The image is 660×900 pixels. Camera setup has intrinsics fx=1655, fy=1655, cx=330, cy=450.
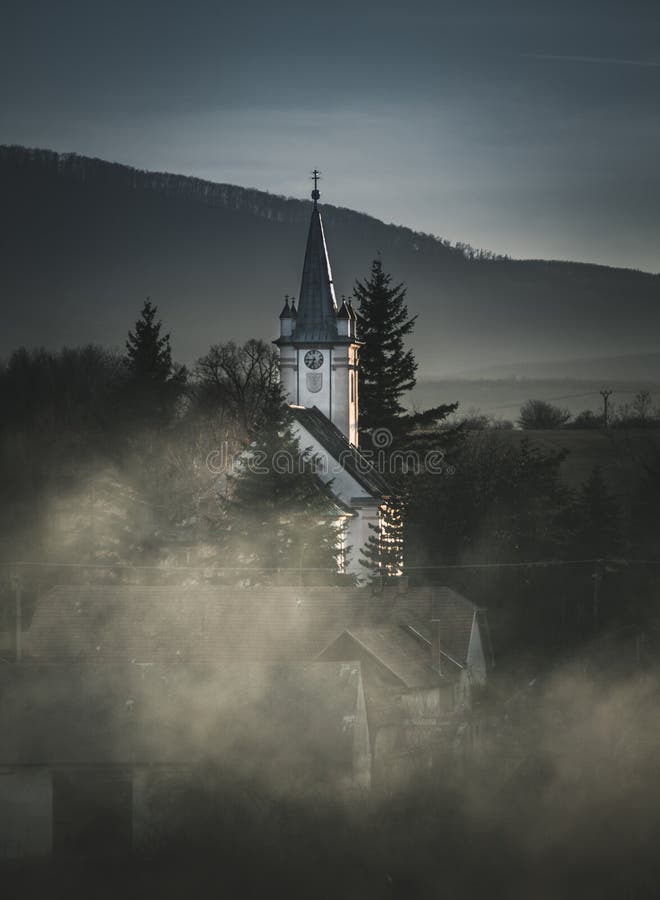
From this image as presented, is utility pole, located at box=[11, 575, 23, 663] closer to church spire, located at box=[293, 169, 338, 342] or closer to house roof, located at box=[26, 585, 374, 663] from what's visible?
house roof, located at box=[26, 585, 374, 663]

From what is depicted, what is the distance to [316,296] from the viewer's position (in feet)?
261

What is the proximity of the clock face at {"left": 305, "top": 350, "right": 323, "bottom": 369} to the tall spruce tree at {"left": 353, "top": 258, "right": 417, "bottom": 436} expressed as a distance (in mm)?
16431

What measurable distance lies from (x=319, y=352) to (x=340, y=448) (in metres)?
6.24

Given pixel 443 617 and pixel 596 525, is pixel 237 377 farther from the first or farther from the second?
pixel 443 617

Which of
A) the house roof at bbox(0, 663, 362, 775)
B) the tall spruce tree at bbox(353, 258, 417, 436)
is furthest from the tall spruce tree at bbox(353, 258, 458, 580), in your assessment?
the house roof at bbox(0, 663, 362, 775)

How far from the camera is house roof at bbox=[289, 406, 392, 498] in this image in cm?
7344

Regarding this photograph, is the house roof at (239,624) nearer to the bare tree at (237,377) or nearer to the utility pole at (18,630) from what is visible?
the utility pole at (18,630)

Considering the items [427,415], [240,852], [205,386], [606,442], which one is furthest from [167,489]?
[606,442]

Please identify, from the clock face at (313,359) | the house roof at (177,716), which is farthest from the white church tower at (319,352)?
the house roof at (177,716)

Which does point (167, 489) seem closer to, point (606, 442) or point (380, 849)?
point (380, 849)

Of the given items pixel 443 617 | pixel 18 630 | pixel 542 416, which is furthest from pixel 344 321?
pixel 542 416

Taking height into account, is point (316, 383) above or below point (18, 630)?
above

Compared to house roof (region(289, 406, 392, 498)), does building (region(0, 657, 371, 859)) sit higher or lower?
lower

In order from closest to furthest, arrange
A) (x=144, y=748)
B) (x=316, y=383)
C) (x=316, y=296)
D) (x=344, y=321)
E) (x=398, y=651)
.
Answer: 1. (x=144, y=748)
2. (x=398, y=651)
3. (x=316, y=383)
4. (x=344, y=321)
5. (x=316, y=296)
